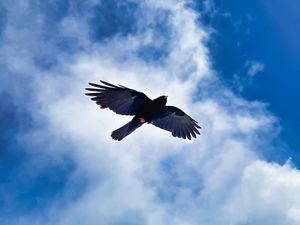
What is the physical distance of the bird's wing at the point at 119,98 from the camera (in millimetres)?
29531

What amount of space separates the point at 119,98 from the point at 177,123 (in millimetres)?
5439

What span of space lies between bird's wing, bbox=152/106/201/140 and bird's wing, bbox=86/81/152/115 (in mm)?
2306

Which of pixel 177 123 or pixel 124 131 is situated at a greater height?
pixel 177 123

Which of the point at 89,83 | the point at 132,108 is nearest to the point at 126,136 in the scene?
the point at 132,108

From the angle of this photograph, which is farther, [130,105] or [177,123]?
[177,123]

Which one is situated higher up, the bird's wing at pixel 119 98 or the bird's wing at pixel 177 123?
the bird's wing at pixel 177 123

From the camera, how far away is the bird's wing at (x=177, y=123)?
109 ft

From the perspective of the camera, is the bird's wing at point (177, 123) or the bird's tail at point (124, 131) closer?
the bird's tail at point (124, 131)

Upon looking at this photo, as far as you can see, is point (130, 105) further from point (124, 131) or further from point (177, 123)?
point (177, 123)

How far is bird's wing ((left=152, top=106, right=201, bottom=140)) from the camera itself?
3331cm

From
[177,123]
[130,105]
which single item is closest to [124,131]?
[130,105]

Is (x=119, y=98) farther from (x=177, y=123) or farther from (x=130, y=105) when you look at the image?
(x=177, y=123)

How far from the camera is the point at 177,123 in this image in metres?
34.4

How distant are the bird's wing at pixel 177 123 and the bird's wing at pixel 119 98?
2306 millimetres
